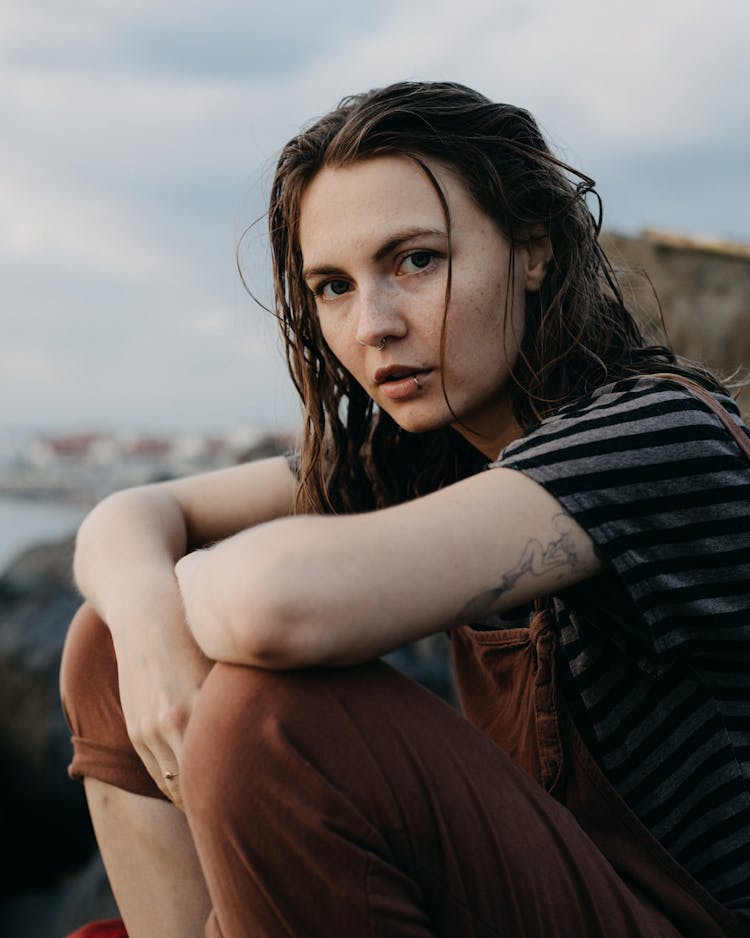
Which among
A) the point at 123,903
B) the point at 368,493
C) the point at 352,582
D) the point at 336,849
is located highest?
the point at 352,582

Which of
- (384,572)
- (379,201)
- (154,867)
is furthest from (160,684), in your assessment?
(379,201)

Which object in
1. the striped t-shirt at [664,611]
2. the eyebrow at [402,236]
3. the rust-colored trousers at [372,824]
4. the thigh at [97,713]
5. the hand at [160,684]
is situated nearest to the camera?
the rust-colored trousers at [372,824]

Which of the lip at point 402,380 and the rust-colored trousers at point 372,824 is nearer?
the rust-colored trousers at point 372,824

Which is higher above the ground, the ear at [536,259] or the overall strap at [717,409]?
the ear at [536,259]

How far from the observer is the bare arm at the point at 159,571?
5.02 ft

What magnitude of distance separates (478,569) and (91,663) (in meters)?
0.92

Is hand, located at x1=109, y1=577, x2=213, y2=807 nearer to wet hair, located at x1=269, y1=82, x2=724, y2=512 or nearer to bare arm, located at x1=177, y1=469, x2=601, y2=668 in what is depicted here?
bare arm, located at x1=177, y1=469, x2=601, y2=668

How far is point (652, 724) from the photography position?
144 centimetres

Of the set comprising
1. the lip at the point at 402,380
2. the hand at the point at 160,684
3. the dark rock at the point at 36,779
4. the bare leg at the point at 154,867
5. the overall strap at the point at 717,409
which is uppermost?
the lip at the point at 402,380

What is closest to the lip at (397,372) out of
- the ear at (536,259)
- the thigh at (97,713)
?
the ear at (536,259)

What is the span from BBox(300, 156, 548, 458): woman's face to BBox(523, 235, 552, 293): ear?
0.03 m

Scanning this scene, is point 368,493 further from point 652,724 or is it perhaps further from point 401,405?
point 652,724

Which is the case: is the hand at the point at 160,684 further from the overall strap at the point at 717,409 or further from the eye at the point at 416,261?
the overall strap at the point at 717,409

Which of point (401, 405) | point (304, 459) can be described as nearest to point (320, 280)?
point (401, 405)
